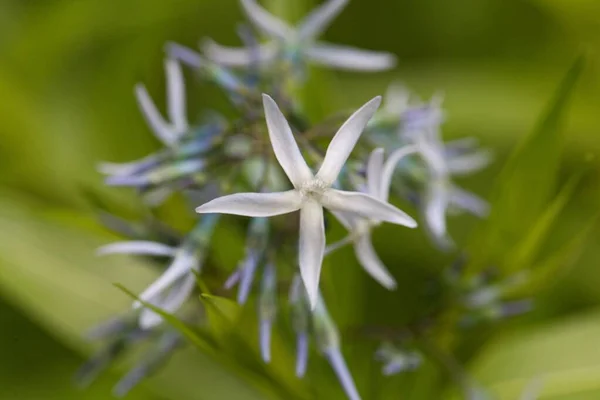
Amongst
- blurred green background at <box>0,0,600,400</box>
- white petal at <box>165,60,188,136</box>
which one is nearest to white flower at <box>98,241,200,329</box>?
white petal at <box>165,60,188,136</box>

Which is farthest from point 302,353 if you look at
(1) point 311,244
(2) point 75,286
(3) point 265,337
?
(2) point 75,286

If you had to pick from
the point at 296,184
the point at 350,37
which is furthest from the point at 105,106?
the point at 296,184

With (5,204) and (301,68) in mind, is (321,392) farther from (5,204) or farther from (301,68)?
(5,204)

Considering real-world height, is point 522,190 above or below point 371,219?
above

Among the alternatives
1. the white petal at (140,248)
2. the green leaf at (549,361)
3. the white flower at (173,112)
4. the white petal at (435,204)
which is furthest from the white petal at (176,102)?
the green leaf at (549,361)

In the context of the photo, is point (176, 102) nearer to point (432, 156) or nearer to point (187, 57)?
point (187, 57)

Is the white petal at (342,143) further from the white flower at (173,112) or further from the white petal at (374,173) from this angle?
the white flower at (173,112)
